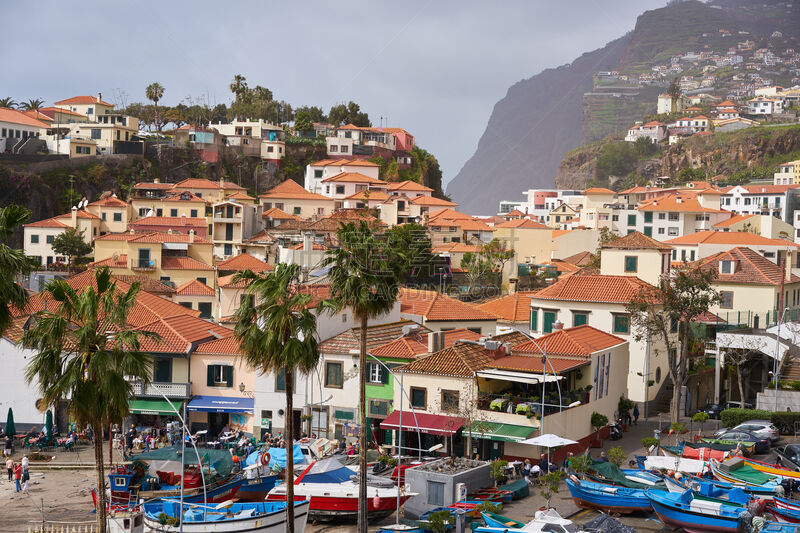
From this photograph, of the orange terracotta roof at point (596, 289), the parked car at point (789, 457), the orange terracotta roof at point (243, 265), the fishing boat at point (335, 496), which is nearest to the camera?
the fishing boat at point (335, 496)

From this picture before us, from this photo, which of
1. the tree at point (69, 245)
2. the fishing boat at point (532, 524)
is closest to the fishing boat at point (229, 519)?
the fishing boat at point (532, 524)

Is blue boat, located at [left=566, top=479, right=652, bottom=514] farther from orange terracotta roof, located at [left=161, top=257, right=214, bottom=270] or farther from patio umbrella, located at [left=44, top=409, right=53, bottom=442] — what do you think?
orange terracotta roof, located at [left=161, top=257, right=214, bottom=270]

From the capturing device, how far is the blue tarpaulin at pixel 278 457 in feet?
129

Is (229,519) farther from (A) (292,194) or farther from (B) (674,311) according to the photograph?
(A) (292,194)

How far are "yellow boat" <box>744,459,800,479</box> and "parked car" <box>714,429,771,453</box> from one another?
12.1 feet

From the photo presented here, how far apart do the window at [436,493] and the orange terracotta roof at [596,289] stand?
72.4 feet

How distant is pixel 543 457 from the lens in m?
41.1

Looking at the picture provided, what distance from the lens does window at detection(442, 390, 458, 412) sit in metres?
44.0

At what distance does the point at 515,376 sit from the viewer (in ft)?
140

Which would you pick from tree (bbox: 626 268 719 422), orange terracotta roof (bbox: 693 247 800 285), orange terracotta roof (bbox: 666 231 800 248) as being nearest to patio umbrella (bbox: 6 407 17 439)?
tree (bbox: 626 268 719 422)

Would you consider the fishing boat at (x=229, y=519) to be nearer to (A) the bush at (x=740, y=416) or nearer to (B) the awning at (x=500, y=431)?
(B) the awning at (x=500, y=431)

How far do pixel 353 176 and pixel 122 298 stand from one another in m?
99.9

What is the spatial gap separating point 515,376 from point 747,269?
29.2m

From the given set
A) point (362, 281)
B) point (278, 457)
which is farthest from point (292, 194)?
point (362, 281)
